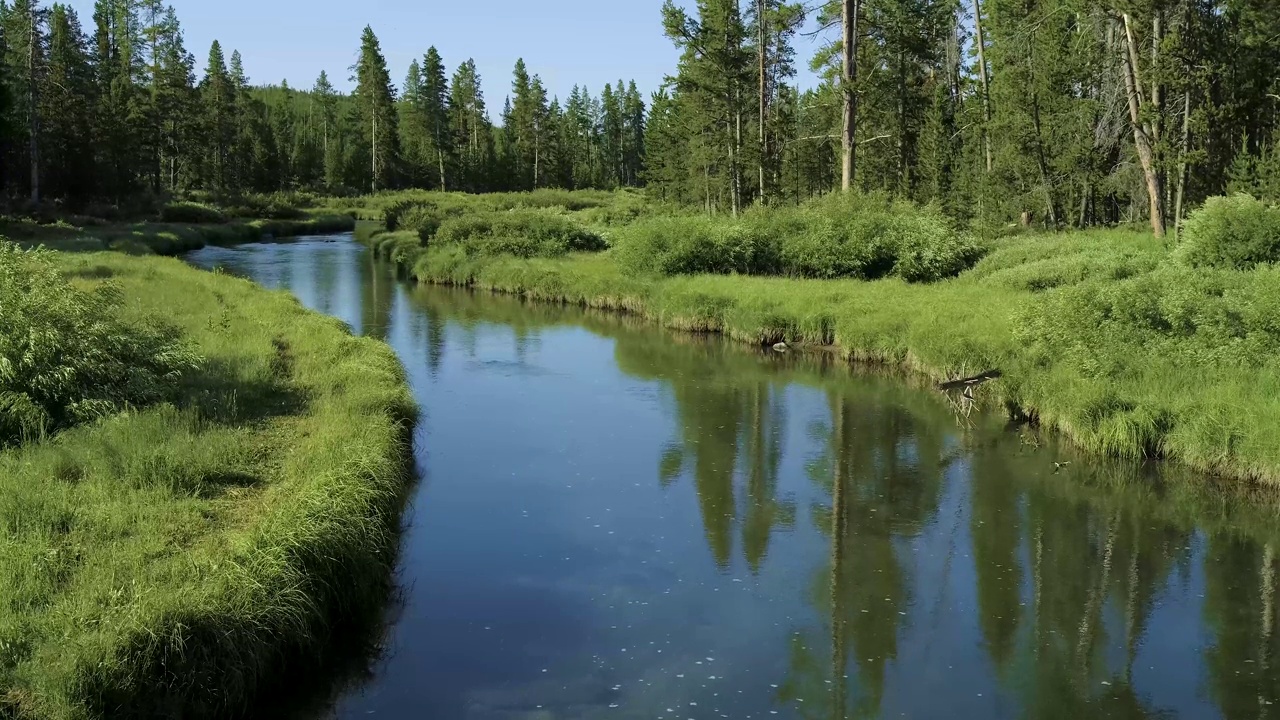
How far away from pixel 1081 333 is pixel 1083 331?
47 mm

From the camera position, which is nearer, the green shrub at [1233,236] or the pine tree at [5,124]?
the green shrub at [1233,236]

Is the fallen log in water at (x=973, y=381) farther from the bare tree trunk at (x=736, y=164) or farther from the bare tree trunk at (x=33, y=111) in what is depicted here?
the bare tree trunk at (x=33, y=111)

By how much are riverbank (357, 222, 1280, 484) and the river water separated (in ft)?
2.06

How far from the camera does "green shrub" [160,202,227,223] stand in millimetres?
54250

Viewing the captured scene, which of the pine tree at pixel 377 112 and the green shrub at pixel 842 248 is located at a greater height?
the pine tree at pixel 377 112

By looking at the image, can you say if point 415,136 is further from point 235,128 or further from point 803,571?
point 803,571

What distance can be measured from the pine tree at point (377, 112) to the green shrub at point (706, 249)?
60.8 metres

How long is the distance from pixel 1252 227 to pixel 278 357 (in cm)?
1826

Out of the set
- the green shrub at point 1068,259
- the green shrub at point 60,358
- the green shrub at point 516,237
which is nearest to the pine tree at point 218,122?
the green shrub at point 516,237

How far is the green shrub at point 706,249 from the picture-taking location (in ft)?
101

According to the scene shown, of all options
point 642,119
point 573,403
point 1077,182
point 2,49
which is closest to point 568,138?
point 642,119

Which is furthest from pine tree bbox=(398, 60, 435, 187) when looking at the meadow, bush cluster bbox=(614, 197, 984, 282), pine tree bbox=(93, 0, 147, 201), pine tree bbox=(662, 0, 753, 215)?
bush cluster bbox=(614, 197, 984, 282)

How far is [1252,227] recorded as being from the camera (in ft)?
65.6

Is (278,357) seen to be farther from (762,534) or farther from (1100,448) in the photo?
(1100,448)
